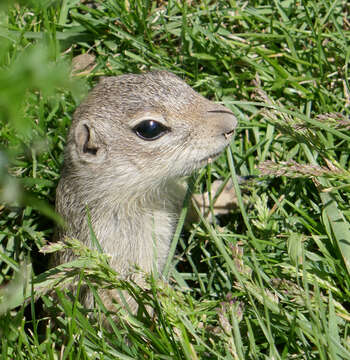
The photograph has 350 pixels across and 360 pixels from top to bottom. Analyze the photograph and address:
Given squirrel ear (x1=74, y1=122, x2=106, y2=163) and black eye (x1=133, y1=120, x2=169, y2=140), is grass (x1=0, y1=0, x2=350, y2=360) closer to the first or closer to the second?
squirrel ear (x1=74, y1=122, x2=106, y2=163)

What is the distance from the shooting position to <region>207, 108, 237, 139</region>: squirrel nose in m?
3.51

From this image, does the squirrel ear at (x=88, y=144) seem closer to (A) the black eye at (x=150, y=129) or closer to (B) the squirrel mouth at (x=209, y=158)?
(A) the black eye at (x=150, y=129)

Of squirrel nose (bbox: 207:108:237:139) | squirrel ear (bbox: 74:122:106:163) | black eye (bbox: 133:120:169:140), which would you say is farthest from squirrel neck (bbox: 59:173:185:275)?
squirrel nose (bbox: 207:108:237:139)

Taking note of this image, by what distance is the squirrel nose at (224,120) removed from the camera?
11.5ft

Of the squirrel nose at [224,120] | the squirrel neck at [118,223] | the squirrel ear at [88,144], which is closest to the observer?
the squirrel nose at [224,120]

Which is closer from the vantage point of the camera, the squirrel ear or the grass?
the grass

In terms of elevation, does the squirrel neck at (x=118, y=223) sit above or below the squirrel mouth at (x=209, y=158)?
below

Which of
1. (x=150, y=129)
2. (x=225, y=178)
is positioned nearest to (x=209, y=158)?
(x=150, y=129)

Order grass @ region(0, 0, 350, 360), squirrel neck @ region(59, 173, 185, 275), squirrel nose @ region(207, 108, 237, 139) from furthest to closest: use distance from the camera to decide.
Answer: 1. squirrel neck @ region(59, 173, 185, 275)
2. squirrel nose @ region(207, 108, 237, 139)
3. grass @ region(0, 0, 350, 360)

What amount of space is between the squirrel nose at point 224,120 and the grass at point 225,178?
145mm

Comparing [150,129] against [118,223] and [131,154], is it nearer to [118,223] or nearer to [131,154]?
[131,154]

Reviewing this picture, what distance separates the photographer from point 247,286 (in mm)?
3002

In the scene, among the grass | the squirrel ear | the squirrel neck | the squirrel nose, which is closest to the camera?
the grass

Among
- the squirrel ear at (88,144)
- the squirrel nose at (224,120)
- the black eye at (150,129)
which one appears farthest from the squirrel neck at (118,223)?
the squirrel nose at (224,120)
